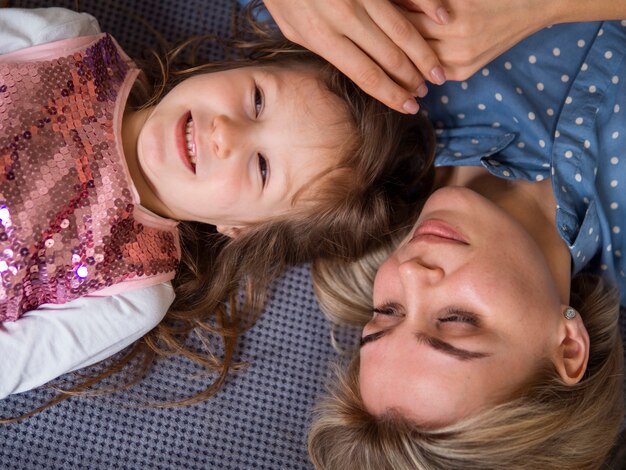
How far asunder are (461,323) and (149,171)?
2.09 ft

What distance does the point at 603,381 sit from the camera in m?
1.21

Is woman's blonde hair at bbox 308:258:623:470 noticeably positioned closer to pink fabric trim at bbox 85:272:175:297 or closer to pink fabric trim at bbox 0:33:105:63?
pink fabric trim at bbox 85:272:175:297

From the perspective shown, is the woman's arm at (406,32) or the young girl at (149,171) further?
the young girl at (149,171)

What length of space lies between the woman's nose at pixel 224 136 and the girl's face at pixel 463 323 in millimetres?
351

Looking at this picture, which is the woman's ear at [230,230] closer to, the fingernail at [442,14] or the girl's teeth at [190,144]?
the girl's teeth at [190,144]

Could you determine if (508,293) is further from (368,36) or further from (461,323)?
(368,36)

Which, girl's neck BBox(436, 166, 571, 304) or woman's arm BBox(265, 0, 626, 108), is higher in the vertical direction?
woman's arm BBox(265, 0, 626, 108)

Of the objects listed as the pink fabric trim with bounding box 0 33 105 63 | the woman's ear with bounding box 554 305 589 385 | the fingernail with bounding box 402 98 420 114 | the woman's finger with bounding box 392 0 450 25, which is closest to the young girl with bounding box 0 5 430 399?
the pink fabric trim with bounding box 0 33 105 63

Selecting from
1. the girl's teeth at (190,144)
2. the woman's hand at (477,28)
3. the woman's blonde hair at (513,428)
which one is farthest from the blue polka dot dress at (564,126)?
the girl's teeth at (190,144)

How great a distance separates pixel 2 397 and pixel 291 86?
772 mm

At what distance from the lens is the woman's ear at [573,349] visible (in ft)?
3.72

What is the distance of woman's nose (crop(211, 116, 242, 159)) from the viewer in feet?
3.72

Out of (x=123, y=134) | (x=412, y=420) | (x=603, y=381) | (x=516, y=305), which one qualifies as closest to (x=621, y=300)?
(x=603, y=381)

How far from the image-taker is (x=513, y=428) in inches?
41.4
